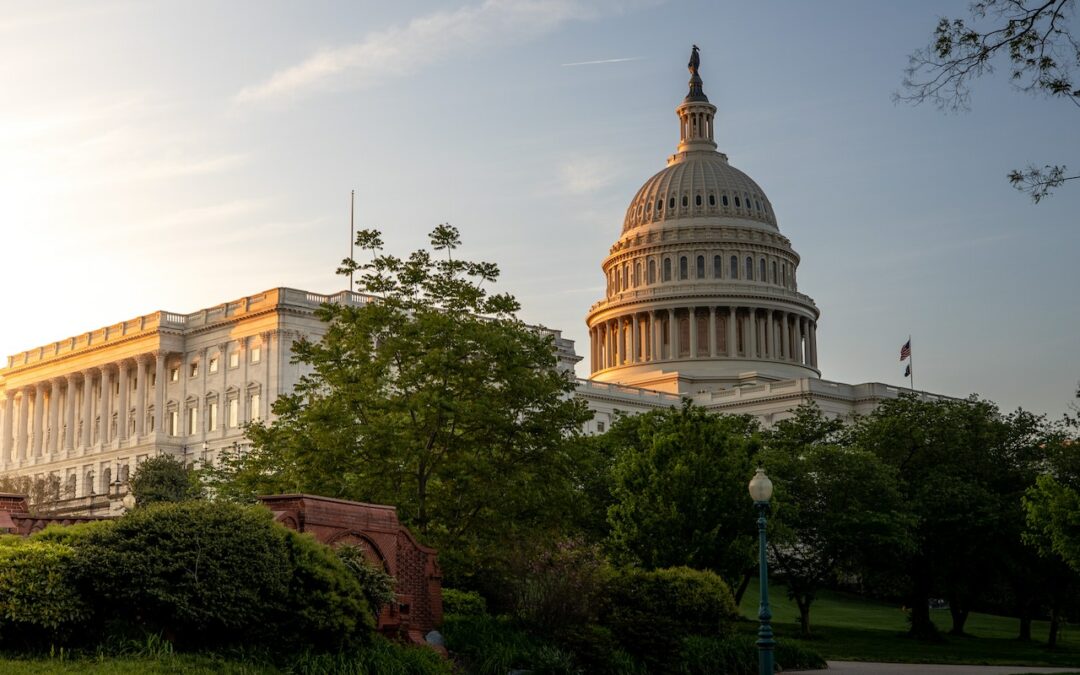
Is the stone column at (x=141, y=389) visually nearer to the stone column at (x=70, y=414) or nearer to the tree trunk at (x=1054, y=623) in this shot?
the stone column at (x=70, y=414)

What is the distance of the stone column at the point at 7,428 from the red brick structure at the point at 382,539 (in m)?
114

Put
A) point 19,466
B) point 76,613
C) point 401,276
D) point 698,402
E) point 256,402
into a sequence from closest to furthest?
point 76,613 → point 401,276 → point 256,402 → point 19,466 → point 698,402

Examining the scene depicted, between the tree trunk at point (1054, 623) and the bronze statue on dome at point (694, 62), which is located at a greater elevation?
the bronze statue on dome at point (694, 62)

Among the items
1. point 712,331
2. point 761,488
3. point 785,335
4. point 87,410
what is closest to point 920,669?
point 761,488

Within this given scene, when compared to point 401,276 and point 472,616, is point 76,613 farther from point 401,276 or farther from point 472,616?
point 401,276

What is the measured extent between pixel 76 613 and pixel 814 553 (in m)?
42.2

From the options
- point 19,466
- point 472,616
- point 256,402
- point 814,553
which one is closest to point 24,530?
point 472,616

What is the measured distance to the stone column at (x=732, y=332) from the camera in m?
166

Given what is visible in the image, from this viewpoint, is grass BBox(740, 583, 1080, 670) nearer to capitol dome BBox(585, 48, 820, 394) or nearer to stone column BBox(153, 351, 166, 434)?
stone column BBox(153, 351, 166, 434)

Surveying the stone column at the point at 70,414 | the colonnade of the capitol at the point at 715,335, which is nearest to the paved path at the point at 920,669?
the stone column at the point at 70,414

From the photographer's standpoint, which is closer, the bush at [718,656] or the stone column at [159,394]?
the bush at [718,656]

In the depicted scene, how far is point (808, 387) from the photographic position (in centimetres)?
14612

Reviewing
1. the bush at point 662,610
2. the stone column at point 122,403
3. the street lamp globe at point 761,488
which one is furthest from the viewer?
the stone column at point 122,403

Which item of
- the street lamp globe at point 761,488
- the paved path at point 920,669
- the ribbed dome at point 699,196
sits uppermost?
the ribbed dome at point 699,196
